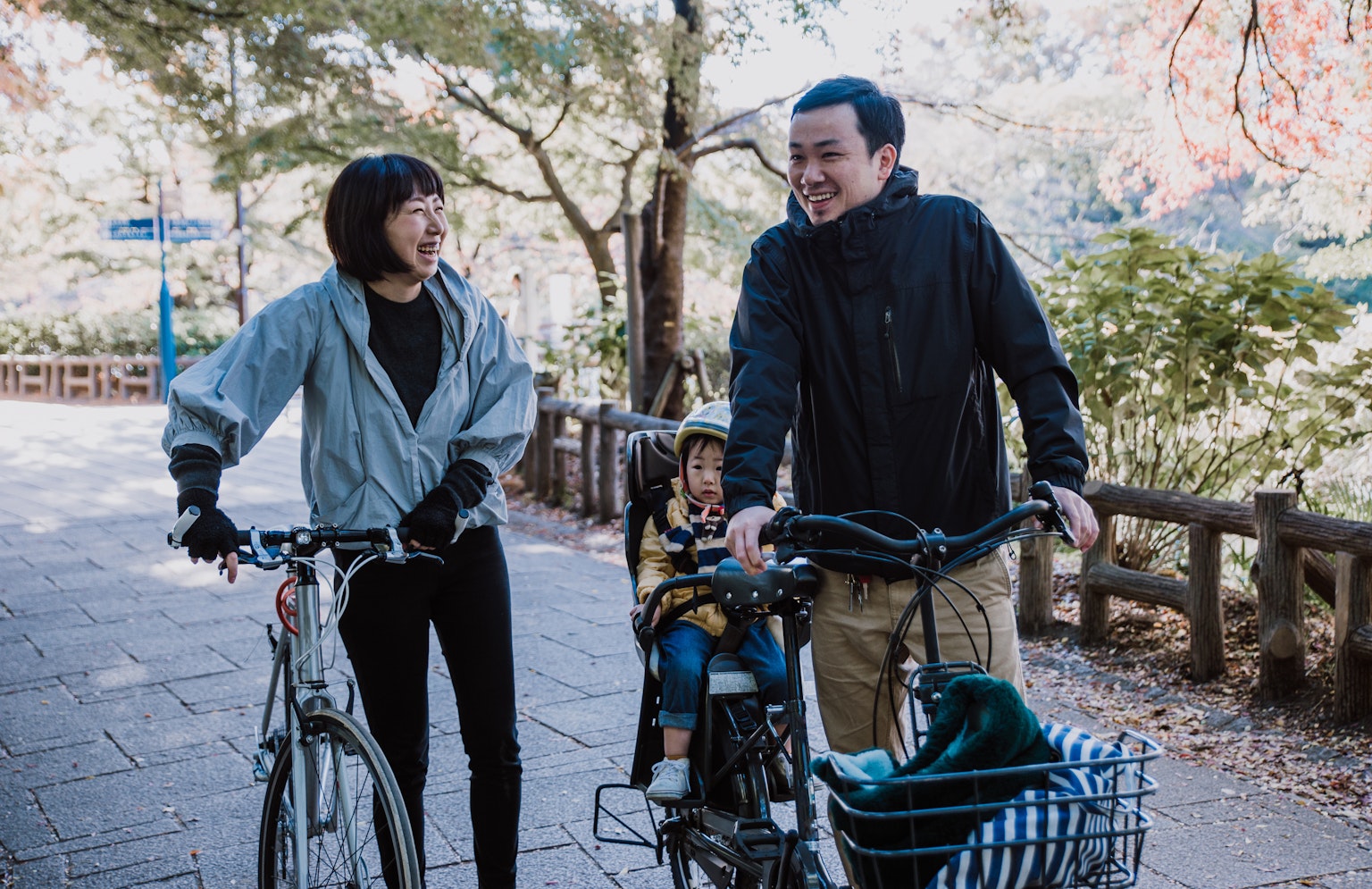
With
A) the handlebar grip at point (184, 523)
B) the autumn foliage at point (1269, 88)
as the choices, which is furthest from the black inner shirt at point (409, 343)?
the autumn foliage at point (1269, 88)

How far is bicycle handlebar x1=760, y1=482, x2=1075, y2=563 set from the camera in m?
1.95

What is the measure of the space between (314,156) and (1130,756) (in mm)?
13098

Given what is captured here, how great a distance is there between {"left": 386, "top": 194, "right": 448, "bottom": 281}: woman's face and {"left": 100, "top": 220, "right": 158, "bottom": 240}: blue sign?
14.4m

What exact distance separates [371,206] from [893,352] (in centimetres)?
125

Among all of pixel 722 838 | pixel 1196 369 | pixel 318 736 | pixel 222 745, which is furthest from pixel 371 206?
pixel 1196 369

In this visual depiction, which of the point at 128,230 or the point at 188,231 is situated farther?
the point at 188,231

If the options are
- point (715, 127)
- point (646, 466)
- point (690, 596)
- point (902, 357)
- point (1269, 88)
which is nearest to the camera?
point (902, 357)

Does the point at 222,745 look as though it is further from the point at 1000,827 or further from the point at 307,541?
the point at 1000,827

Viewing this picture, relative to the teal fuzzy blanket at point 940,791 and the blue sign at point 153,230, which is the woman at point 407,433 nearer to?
the teal fuzzy blanket at point 940,791

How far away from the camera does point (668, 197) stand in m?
11.0

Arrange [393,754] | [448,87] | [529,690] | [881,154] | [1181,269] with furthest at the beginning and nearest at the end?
[448,87]
[1181,269]
[529,690]
[393,754]
[881,154]

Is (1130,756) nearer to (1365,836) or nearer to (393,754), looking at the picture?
(393,754)

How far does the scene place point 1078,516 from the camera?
6.89 feet

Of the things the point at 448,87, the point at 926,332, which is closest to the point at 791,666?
the point at 926,332
